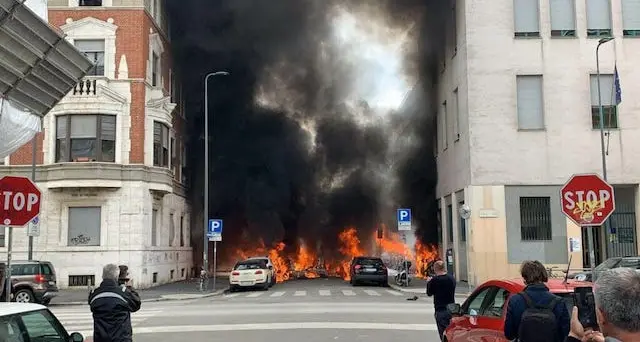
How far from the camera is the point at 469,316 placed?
6812 mm

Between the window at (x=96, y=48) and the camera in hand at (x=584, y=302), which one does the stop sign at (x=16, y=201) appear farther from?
the window at (x=96, y=48)

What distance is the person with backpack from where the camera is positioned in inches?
191

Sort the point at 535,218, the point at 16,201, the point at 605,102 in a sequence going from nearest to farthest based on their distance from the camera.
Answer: the point at 16,201
the point at 535,218
the point at 605,102

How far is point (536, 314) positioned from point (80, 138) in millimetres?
25307

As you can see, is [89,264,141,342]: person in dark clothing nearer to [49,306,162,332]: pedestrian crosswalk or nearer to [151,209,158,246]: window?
[49,306,162,332]: pedestrian crosswalk

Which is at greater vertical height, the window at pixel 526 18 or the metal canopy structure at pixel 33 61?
the window at pixel 526 18

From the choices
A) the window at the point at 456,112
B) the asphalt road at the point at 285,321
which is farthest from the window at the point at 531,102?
the asphalt road at the point at 285,321

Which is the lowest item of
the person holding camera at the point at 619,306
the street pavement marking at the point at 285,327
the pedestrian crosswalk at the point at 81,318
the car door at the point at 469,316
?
the pedestrian crosswalk at the point at 81,318

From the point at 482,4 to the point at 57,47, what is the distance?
22.8 m

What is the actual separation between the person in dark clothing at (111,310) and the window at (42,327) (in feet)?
3.76

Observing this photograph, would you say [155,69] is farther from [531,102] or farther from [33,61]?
[33,61]

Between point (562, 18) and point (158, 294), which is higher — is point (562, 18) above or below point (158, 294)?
above

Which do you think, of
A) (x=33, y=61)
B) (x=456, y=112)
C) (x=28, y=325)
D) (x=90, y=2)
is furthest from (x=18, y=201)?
(x=456, y=112)

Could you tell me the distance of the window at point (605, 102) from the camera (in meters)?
26.6
